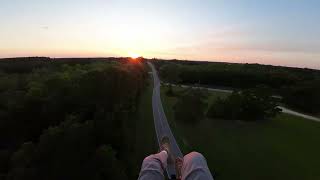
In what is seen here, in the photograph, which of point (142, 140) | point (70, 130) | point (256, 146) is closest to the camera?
point (70, 130)

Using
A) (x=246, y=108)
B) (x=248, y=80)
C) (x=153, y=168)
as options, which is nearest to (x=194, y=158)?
(x=153, y=168)

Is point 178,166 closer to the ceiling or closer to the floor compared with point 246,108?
closer to the ceiling

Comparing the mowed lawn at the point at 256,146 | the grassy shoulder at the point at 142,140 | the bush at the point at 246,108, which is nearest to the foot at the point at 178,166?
the grassy shoulder at the point at 142,140

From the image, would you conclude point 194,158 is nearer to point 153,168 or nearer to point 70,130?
point 153,168

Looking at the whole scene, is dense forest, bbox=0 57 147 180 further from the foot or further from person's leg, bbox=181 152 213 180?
person's leg, bbox=181 152 213 180

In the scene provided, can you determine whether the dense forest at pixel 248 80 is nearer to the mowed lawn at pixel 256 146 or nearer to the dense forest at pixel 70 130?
the mowed lawn at pixel 256 146

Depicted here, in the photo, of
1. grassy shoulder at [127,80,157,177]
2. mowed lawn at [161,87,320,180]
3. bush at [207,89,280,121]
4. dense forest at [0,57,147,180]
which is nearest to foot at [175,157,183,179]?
dense forest at [0,57,147,180]

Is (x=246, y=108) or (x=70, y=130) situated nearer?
(x=70, y=130)
